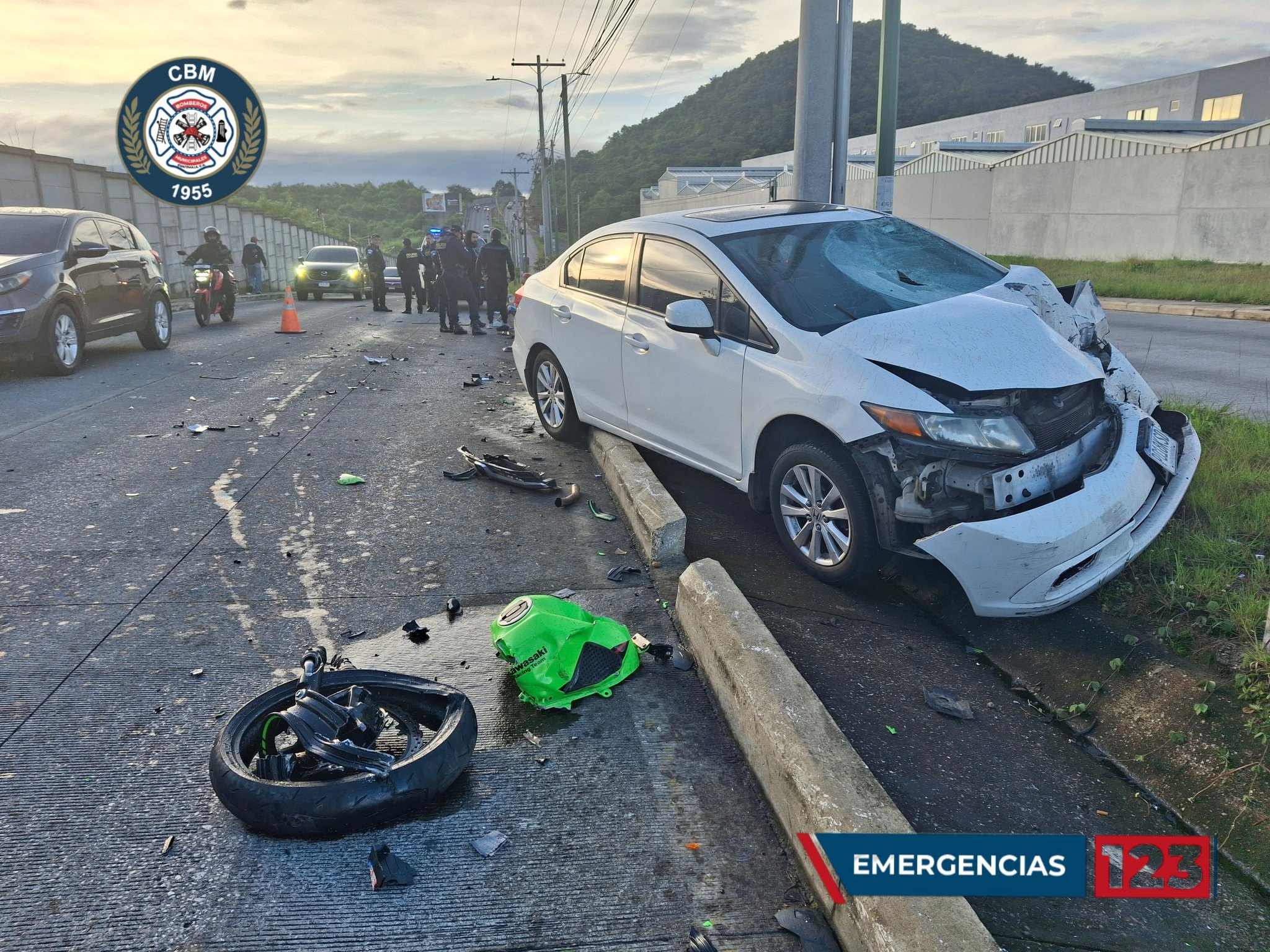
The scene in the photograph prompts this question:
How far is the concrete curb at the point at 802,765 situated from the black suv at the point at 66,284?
9.38 meters

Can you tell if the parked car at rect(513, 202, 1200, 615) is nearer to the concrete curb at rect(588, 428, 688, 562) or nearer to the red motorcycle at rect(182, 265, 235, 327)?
the concrete curb at rect(588, 428, 688, 562)

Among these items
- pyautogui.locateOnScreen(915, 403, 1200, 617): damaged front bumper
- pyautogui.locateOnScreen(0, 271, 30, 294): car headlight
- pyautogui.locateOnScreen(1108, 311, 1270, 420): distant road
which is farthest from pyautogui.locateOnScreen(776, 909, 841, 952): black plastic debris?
pyautogui.locateOnScreen(0, 271, 30, 294): car headlight

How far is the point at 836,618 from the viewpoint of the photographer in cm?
450

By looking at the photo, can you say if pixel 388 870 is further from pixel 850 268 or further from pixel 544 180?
pixel 544 180

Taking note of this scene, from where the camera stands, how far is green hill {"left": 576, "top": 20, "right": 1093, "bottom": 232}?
287 ft

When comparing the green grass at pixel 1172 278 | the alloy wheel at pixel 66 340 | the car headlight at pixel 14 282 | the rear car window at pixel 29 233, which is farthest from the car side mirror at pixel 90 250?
the green grass at pixel 1172 278

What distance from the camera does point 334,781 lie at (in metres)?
2.91

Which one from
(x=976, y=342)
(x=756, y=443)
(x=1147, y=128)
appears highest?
(x=1147, y=128)

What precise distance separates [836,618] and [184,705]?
2781 millimetres

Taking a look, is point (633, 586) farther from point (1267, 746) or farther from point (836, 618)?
point (1267, 746)

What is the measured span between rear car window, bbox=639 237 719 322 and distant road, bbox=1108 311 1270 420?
16.2 feet

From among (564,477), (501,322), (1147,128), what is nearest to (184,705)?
(564,477)

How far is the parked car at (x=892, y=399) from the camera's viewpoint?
4.10m

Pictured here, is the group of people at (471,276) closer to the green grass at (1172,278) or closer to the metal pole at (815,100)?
the metal pole at (815,100)
